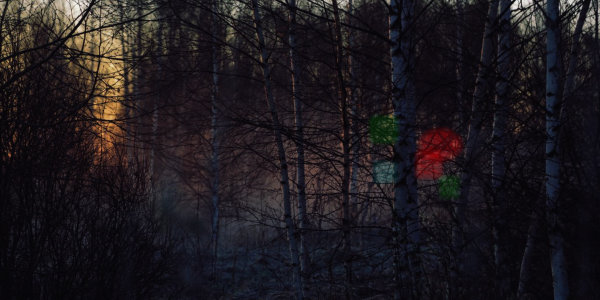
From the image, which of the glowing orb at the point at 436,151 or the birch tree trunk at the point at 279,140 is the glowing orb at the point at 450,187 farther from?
the birch tree trunk at the point at 279,140

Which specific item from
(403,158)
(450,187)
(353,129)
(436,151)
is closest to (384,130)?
(403,158)

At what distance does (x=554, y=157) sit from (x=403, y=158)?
149cm

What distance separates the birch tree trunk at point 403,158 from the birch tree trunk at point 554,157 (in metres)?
1.33

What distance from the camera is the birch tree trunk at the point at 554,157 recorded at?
4.02 meters

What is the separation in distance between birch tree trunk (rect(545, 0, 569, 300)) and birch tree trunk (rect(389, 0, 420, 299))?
1.33 m

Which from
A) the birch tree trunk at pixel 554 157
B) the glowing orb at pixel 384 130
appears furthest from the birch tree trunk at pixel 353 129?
the birch tree trunk at pixel 554 157

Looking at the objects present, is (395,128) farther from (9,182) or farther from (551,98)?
(9,182)

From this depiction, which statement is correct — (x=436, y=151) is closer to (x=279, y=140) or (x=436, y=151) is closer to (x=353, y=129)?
(x=353, y=129)

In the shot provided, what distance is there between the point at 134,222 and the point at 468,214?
5847mm

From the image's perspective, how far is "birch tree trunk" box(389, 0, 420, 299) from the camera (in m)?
3.99

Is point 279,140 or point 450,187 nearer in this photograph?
point 279,140

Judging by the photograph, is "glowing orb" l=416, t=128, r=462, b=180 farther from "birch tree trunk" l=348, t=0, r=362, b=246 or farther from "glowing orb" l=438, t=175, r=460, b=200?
"birch tree trunk" l=348, t=0, r=362, b=246

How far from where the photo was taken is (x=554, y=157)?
4043mm

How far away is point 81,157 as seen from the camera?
5.57 m
